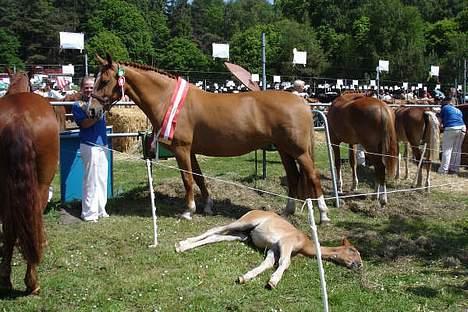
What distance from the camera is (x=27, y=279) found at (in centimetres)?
507

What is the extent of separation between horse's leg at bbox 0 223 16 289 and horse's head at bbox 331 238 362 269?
3365 millimetres

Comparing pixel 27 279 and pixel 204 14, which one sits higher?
pixel 204 14

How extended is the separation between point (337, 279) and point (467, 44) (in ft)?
233

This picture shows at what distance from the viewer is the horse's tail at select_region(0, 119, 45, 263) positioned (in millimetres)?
4848

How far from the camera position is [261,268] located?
5.79m

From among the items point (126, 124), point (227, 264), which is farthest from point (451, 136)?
point (227, 264)

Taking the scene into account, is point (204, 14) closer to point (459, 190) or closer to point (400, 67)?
point (400, 67)

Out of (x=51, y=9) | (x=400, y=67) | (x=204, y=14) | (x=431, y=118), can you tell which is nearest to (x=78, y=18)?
(x=51, y=9)

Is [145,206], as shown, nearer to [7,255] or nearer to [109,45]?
[7,255]

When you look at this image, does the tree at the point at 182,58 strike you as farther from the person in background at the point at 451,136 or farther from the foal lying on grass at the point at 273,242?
the foal lying on grass at the point at 273,242

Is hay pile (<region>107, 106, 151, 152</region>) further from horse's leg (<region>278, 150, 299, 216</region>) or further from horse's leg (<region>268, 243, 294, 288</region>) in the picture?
horse's leg (<region>268, 243, 294, 288</region>)

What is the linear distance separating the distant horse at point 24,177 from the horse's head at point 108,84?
7.85 ft

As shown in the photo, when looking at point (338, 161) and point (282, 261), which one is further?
point (338, 161)

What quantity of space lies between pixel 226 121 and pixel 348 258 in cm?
294
